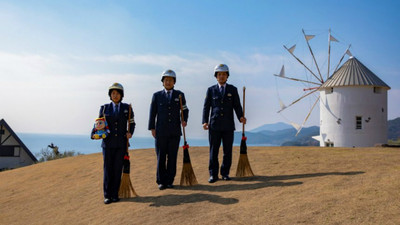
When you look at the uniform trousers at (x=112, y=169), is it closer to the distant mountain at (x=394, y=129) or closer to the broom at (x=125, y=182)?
the broom at (x=125, y=182)

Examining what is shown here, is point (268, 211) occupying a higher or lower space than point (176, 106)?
lower

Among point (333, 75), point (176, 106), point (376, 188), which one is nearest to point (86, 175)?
point (176, 106)

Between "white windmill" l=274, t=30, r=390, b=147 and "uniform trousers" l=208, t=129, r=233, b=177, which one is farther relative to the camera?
"white windmill" l=274, t=30, r=390, b=147

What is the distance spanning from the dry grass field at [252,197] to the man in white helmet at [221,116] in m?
0.52

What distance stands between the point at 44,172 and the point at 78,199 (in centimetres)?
535

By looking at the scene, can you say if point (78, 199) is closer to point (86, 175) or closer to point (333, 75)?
point (86, 175)

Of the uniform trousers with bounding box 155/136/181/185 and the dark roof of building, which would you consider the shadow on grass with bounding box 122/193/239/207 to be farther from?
the dark roof of building

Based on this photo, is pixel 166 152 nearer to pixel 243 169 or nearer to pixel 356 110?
pixel 243 169

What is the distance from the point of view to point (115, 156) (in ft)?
22.8

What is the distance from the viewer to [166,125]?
23.6 ft

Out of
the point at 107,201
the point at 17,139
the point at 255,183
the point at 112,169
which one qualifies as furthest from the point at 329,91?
the point at 17,139

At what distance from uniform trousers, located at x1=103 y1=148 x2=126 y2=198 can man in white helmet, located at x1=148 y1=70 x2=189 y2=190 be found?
764 millimetres

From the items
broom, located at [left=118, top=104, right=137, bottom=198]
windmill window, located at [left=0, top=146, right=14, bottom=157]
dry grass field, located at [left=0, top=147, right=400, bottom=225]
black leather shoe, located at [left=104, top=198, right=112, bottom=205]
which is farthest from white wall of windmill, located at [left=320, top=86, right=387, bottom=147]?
windmill window, located at [left=0, top=146, right=14, bottom=157]

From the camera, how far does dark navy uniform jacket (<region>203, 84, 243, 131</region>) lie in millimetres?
7527
